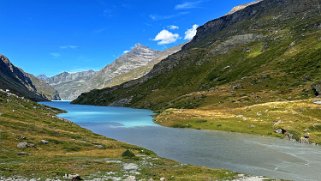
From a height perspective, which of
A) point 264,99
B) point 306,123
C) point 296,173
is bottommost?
point 296,173

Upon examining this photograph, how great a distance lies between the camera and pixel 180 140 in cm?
10362

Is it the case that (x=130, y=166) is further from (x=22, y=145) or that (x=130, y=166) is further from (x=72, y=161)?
(x=22, y=145)

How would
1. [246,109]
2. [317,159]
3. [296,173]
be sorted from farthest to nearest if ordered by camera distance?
[246,109] < [317,159] < [296,173]

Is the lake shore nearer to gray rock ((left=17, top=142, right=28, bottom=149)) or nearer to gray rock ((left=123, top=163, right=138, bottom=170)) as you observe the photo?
gray rock ((left=123, top=163, right=138, bottom=170))

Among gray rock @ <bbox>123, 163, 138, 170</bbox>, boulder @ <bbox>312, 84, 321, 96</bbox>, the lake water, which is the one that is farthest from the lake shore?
gray rock @ <bbox>123, 163, 138, 170</bbox>

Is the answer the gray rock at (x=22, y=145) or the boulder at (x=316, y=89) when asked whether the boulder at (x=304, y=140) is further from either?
the boulder at (x=316, y=89)

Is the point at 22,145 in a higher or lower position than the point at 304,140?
lower

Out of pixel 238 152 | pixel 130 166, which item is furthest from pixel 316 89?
pixel 130 166

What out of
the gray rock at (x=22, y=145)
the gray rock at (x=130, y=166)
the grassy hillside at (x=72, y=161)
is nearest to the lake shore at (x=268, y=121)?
the grassy hillside at (x=72, y=161)

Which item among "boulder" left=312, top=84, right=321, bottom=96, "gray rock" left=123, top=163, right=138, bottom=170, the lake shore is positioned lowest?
"gray rock" left=123, top=163, right=138, bottom=170

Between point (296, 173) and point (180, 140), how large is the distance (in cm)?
4494

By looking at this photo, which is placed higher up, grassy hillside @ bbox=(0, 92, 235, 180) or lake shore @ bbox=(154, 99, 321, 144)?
lake shore @ bbox=(154, 99, 321, 144)

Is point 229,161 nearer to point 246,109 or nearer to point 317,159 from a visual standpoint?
point 317,159

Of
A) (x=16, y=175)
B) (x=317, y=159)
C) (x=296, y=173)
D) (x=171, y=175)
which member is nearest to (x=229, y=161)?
(x=296, y=173)
